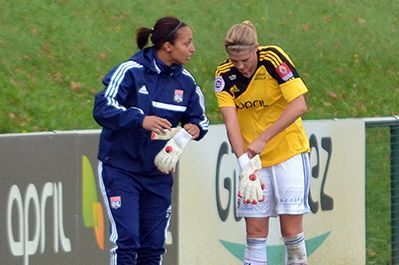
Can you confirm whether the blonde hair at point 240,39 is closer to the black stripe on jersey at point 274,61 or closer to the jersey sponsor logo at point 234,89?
the black stripe on jersey at point 274,61

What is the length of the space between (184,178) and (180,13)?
4713mm

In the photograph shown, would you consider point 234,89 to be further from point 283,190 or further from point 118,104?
point 118,104

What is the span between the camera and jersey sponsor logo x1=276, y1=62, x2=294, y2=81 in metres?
7.97

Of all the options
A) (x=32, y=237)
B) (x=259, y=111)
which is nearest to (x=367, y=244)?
(x=259, y=111)

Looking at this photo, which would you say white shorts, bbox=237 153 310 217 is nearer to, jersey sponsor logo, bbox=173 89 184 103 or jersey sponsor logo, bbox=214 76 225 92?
jersey sponsor logo, bbox=214 76 225 92

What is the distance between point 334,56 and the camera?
47.0ft

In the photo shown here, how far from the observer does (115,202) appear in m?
7.38

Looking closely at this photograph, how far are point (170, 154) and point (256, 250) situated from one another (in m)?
1.35

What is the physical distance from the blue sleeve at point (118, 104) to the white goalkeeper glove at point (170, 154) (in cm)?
28

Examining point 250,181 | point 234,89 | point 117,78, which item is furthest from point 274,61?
point 117,78

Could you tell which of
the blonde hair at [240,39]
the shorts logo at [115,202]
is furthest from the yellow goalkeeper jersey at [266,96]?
the shorts logo at [115,202]

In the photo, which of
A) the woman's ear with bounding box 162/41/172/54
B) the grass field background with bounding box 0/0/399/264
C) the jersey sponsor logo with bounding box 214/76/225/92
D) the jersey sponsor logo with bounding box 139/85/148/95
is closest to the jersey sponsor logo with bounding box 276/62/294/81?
the jersey sponsor logo with bounding box 214/76/225/92

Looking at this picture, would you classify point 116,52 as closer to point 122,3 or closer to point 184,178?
point 122,3

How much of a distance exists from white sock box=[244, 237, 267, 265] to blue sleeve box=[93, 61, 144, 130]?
153 cm
